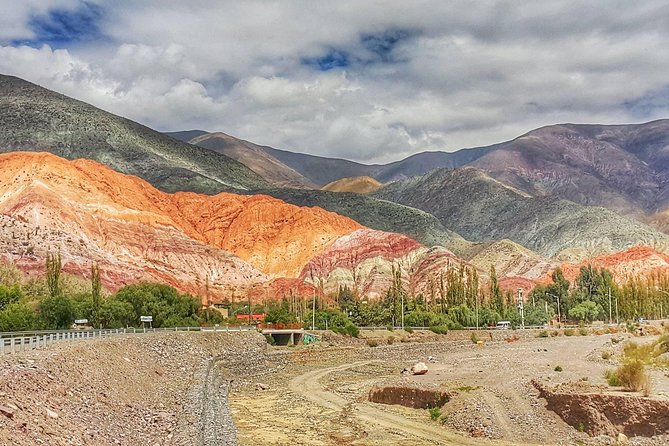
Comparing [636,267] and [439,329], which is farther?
[636,267]

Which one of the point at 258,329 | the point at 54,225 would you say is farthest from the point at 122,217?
the point at 258,329

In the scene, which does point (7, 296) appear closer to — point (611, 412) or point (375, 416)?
point (375, 416)

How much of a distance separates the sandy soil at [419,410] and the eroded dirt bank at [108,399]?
116 inches

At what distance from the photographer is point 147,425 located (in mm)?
28578

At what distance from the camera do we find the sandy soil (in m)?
31.4

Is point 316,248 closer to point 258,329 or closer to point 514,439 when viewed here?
point 258,329

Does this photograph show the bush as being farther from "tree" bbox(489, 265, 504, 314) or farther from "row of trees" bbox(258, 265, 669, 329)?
"tree" bbox(489, 265, 504, 314)

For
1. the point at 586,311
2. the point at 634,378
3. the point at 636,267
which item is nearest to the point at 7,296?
the point at 634,378

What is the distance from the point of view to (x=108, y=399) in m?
29.8

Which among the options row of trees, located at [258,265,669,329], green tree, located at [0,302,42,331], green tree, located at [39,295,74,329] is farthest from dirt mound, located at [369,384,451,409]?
row of trees, located at [258,265,669,329]

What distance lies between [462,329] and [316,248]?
71151 mm

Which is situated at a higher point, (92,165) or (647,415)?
(92,165)

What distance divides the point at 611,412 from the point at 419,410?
13620mm

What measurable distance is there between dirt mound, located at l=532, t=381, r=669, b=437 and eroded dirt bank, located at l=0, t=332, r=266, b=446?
14.6 metres
